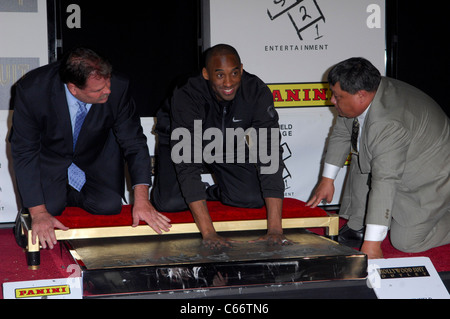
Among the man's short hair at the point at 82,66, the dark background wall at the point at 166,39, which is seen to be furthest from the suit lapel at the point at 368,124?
the dark background wall at the point at 166,39

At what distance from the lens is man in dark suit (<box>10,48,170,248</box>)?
2104 mm

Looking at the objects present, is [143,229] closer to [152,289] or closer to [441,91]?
[152,289]

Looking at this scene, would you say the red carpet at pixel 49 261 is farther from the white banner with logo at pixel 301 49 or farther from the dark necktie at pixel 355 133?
the white banner with logo at pixel 301 49

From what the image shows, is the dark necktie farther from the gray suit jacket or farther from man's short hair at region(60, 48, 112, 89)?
man's short hair at region(60, 48, 112, 89)

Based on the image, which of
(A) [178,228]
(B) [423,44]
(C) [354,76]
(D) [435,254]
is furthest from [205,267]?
(B) [423,44]

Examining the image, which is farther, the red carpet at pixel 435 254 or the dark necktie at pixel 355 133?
the dark necktie at pixel 355 133

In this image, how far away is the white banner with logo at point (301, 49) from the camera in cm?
334

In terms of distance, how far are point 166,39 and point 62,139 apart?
134 centimetres

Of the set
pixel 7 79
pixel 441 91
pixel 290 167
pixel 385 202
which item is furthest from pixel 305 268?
pixel 441 91

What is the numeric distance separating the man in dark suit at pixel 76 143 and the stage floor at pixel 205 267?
0.21 meters

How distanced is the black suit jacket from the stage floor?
13.7 inches

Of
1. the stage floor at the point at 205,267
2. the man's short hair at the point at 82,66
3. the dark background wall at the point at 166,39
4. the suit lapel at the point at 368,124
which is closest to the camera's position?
the stage floor at the point at 205,267

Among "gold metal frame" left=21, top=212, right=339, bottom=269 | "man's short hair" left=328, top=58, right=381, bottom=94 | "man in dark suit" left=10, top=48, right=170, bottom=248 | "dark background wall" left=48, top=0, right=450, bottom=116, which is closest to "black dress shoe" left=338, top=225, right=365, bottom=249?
"gold metal frame" left=21, top=212, right=339, bottom=269

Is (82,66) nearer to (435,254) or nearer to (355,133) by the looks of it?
(355,133)
